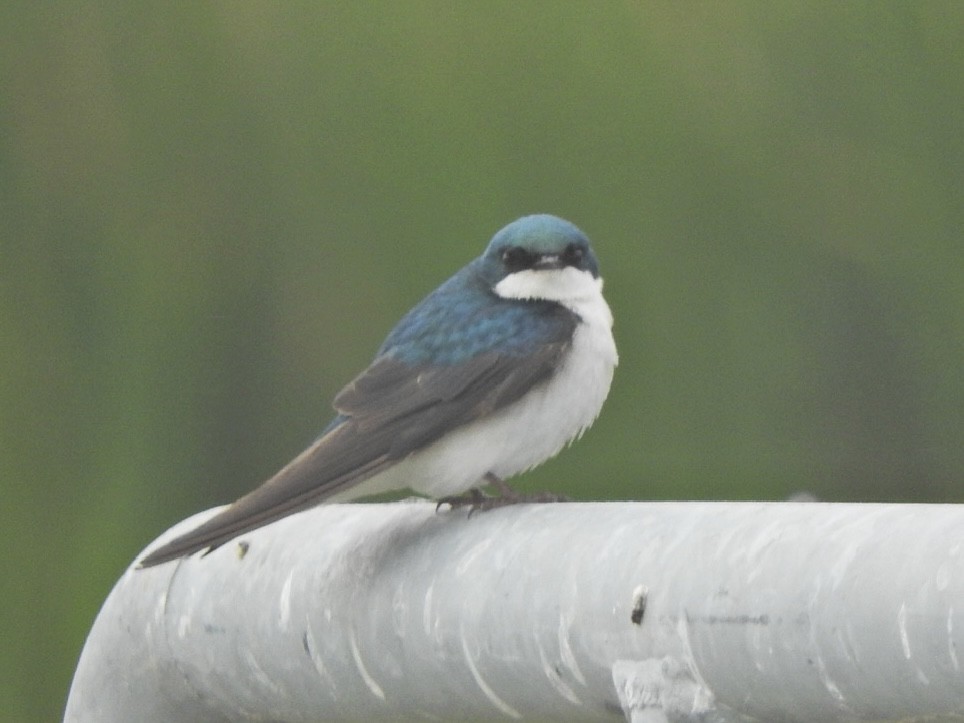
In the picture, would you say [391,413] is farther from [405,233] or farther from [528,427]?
[405,233]

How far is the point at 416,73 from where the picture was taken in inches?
111

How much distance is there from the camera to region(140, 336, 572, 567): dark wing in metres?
1.40

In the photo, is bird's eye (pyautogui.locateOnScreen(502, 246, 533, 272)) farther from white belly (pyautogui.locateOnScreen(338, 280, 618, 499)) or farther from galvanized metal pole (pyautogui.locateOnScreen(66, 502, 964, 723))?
galvanized metal pole (pyautogui.locateOnScreen(66, 502, 964, 723))

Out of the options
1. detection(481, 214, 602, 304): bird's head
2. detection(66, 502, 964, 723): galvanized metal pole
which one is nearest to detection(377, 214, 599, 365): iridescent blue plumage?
detection(481, 214, 602, 304): bird's head

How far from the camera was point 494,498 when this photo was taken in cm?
165

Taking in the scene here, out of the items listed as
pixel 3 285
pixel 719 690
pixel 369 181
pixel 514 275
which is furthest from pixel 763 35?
pixel 719 690

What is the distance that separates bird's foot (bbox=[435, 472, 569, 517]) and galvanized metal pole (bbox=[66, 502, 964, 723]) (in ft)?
0.37

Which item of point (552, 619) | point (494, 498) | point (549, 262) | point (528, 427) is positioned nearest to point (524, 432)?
point (528, 427)

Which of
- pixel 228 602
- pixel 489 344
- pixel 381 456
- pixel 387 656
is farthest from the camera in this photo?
pixel 489 344

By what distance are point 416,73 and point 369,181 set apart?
0.61ft

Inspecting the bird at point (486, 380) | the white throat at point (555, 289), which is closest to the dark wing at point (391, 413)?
the bird at point (486, 380)

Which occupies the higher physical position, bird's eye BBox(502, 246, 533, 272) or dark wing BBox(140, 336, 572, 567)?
bird's eye BBox(502, 246, 533, 272)

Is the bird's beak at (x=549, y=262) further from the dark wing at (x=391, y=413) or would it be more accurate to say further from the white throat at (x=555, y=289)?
the dark wing at (x=391, y=413)

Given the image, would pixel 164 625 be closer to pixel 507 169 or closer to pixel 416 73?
pixel 507 169
